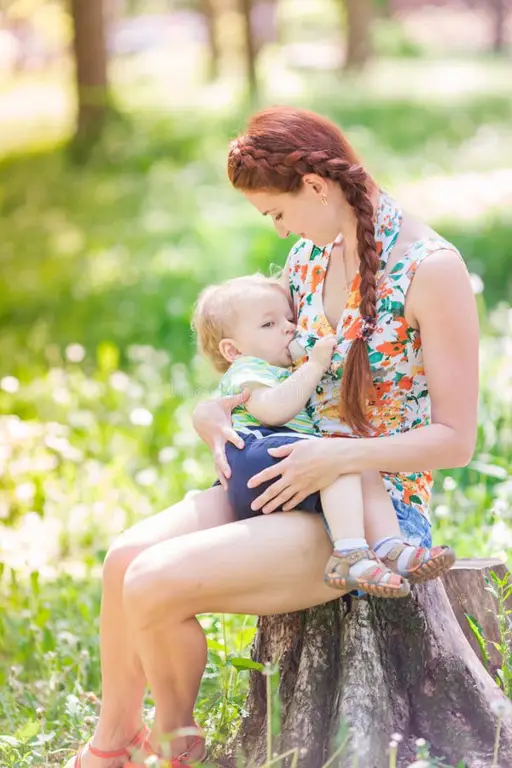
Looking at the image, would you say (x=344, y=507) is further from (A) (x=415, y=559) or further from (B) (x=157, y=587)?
(B) (x=157, y=587)

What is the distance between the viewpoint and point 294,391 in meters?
3.06

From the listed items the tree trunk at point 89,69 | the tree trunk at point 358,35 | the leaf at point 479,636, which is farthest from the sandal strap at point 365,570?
the tree trunk at point 358,35

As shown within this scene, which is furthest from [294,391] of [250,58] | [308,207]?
[250,58]

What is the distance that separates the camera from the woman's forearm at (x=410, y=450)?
9.57 feet

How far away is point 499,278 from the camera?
28.3 feet

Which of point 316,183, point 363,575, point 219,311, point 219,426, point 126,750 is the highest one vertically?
point 316,183

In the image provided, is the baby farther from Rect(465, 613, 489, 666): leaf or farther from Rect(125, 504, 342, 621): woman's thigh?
Rect(465, 613, 489, 666): leaf

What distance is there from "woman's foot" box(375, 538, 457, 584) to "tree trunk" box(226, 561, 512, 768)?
0.22 meters

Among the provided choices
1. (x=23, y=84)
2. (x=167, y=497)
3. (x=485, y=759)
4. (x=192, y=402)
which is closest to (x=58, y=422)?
(x=192, y=402)

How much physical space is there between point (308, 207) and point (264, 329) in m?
0.38

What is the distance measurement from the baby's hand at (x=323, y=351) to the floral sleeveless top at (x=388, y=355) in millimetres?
45

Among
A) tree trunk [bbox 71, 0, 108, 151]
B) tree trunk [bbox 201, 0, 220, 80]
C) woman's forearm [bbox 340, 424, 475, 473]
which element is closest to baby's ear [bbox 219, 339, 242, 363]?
woman's forearm [bbox 340, 424, 475, 473]

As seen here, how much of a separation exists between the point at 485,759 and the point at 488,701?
14cm

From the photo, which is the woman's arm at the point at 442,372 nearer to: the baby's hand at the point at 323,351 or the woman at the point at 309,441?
the woman at the point at 309,441
